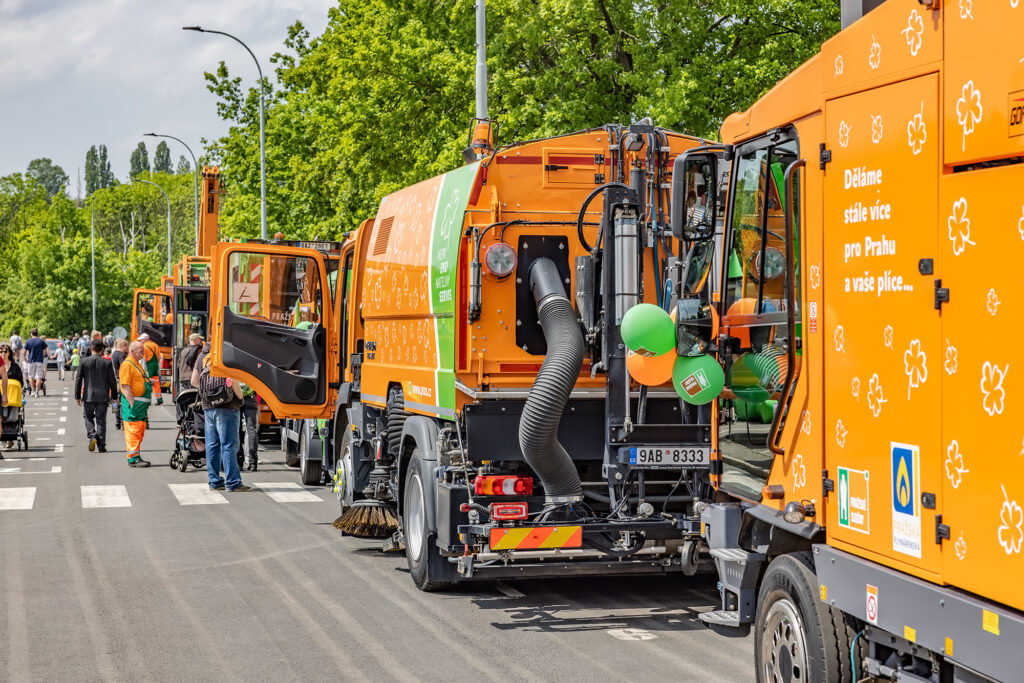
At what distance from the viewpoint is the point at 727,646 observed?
7.72 meters

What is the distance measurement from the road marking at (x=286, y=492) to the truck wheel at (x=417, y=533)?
18.1ft

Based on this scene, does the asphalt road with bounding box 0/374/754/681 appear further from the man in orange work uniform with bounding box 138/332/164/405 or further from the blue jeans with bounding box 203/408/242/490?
the man in orange work uniform with bounding box 138/332/164/405

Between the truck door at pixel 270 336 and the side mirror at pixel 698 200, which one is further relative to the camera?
the truck door at pixel 270 336

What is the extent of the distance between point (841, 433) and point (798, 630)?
888 mm

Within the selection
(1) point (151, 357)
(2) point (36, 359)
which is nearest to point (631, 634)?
(1) point (151, 357)

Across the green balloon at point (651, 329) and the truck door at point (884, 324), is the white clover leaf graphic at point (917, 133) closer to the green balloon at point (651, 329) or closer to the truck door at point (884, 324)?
the truck door at point (884, 324)

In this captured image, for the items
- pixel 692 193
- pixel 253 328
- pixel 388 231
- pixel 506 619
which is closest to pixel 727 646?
pixel 506 619

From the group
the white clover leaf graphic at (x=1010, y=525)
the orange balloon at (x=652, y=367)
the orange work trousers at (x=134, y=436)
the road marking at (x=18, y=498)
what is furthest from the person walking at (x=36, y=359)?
the white clover leaf graphic at (x=1010, y=525)

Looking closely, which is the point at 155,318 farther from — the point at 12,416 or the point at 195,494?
the point at 195,494

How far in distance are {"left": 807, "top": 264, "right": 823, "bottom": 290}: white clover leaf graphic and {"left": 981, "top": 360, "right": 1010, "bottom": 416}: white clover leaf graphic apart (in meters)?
1.28

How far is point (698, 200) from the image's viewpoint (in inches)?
256

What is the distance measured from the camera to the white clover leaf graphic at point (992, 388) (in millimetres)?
4086

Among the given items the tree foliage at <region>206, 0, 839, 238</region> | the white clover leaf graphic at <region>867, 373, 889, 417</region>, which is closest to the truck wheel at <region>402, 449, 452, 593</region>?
the white clover leaf graphic at <region>867, 373, 889, 417</region>

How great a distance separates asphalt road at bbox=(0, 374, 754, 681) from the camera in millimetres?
7176
